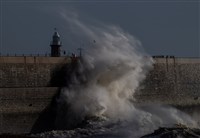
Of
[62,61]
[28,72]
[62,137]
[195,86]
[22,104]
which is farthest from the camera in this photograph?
[195,86]

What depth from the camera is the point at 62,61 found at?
30.0 meters

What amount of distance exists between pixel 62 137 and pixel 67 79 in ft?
17.9

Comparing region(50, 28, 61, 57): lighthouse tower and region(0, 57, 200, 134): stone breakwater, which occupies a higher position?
region(50, 28, 61, 57): lighthouse tower

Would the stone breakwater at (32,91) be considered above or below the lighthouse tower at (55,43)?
below

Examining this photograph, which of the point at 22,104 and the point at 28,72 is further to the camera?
the point at 28,72

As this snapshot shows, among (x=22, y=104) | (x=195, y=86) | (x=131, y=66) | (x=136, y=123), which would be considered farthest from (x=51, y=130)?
(x=195, y=86)

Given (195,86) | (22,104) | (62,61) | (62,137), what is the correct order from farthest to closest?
(195,86)
(62,61)
(22,104)
(62,137)

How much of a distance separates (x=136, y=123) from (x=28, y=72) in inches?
212

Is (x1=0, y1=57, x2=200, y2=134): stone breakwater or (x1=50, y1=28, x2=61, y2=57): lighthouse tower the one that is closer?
(x1=0, y1=57, x2=200, y2=134): stone breakwater

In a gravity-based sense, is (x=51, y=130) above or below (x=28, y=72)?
below

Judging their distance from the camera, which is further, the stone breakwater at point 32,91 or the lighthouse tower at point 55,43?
the lighthouse tower at point 55,43

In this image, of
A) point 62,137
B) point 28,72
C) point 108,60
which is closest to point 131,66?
point 108,60

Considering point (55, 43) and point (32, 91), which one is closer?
point (32, 91)

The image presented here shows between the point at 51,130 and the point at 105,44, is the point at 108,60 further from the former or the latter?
the point at 51,130
